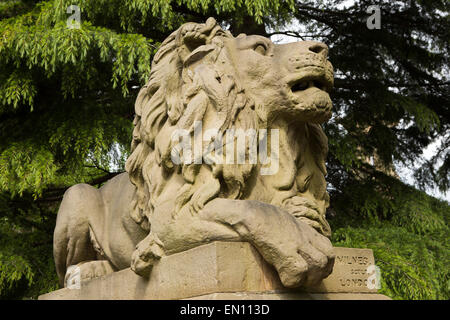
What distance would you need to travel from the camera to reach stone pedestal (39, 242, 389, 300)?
2.39 m

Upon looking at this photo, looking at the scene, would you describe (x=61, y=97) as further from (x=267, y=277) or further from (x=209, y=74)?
(x=267, y=277)

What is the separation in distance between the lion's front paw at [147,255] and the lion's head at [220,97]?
0.65 ft

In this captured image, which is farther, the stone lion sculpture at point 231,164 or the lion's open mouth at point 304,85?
the lion's open mouth at point 304,85

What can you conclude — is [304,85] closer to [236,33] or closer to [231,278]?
[231,278]

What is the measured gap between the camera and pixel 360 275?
2.95m

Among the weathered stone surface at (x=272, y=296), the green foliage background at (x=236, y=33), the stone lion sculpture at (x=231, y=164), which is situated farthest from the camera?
the green foliage background at (x=236, y=33)

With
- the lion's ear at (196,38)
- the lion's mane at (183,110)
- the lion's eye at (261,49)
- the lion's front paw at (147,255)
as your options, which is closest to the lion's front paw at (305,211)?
the lion's mane at (183,110)

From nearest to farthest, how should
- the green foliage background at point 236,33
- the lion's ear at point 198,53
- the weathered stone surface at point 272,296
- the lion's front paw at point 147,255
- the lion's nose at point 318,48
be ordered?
the weathered stone surface at point 272,296
the lion's front paw at point 147,255
the lion's nose at point 318,48
the lion's ear at point 198,53
the green foliage background at point 236,33

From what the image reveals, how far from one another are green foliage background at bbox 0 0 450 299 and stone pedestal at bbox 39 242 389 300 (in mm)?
2648

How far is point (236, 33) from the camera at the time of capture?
7.11 meters

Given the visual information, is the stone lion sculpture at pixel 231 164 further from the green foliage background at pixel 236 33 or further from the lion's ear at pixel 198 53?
the green foliage background at pixel 236 33

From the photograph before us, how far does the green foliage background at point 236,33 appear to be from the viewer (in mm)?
Result: 5758

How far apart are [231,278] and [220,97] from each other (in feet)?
2.96

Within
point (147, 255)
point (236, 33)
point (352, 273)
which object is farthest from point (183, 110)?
point (236, 33)
